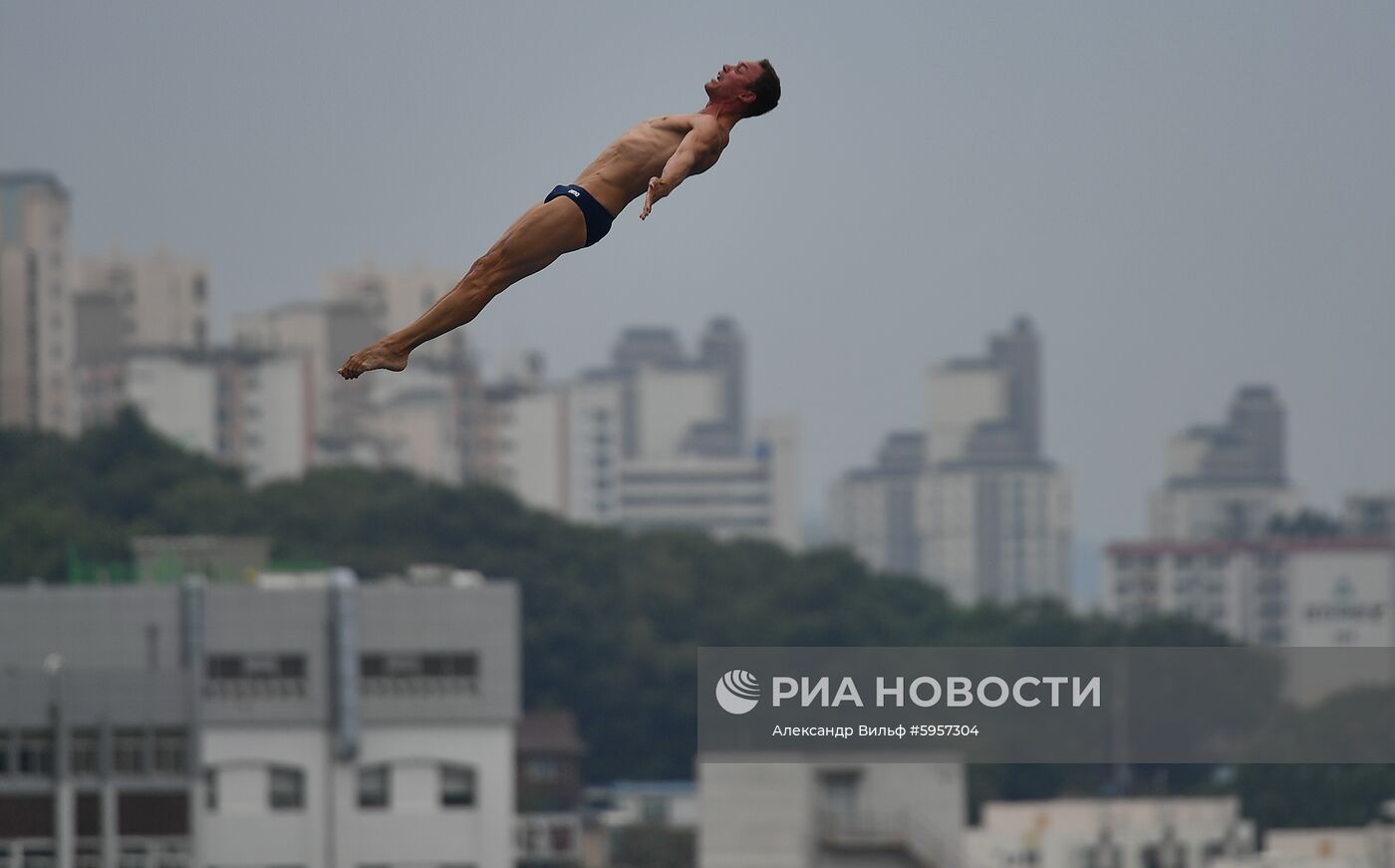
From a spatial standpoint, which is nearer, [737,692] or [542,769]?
[737,692]

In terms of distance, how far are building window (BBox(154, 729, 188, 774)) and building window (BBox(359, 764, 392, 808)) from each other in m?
6.55

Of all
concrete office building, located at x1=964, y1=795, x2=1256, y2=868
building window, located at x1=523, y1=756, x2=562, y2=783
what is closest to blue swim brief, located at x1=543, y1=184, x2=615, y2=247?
concrete office building, located at x1=964, y1=795, x2=1256, y2=868

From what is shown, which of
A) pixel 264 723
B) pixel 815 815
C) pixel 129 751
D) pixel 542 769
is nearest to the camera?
pixel 815 815

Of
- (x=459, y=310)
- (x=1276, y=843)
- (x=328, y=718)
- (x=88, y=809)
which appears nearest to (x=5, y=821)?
(x=88, y=809)

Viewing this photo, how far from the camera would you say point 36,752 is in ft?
293

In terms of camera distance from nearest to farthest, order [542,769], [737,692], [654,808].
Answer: [737,692] < [654,808] < [542,769]

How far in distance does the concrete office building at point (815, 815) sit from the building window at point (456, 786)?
19438 mm

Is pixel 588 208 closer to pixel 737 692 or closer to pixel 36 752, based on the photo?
pixel 737 692

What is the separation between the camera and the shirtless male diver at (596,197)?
23891mm

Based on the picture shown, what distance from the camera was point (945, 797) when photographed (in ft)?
275

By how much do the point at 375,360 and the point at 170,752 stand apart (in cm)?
6914
